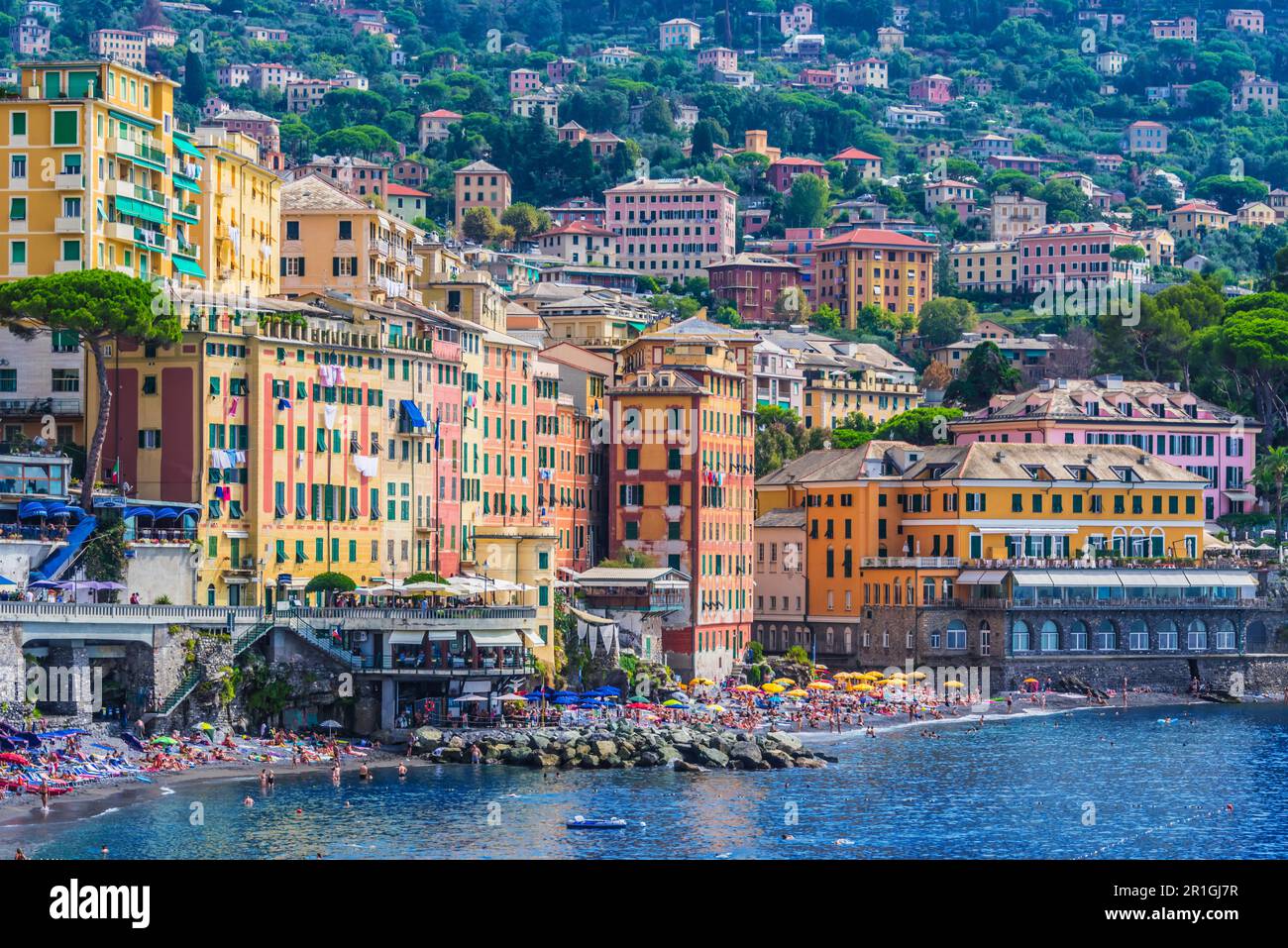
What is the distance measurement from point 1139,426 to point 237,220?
60.1 m

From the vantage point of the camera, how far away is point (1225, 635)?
122 meters

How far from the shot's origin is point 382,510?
94.8 metres

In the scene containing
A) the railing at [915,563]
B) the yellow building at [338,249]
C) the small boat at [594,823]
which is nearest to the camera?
the small boat at [594,823]

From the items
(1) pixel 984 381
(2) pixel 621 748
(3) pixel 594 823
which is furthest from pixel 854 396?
(3) pixel 594 823

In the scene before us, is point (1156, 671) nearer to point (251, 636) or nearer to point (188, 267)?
point (188, 267)

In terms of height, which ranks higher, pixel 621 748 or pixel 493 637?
pixel 493 637

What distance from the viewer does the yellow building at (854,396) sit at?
575 feet

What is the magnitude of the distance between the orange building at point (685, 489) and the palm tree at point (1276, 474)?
137 feet

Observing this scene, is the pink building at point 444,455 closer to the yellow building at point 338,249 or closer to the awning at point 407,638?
the yellow building at point 338,249

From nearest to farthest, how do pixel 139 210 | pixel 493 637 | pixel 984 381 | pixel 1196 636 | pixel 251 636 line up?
pixel 251 636 → pixel 493 637 → pixel 139 210 → pixel 1196 636 → pixel 984 381

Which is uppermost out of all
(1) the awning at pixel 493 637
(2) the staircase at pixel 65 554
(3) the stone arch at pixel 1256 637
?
(2) the staircase at pixel 65 554

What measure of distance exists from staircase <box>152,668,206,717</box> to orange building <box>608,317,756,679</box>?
34.9m
